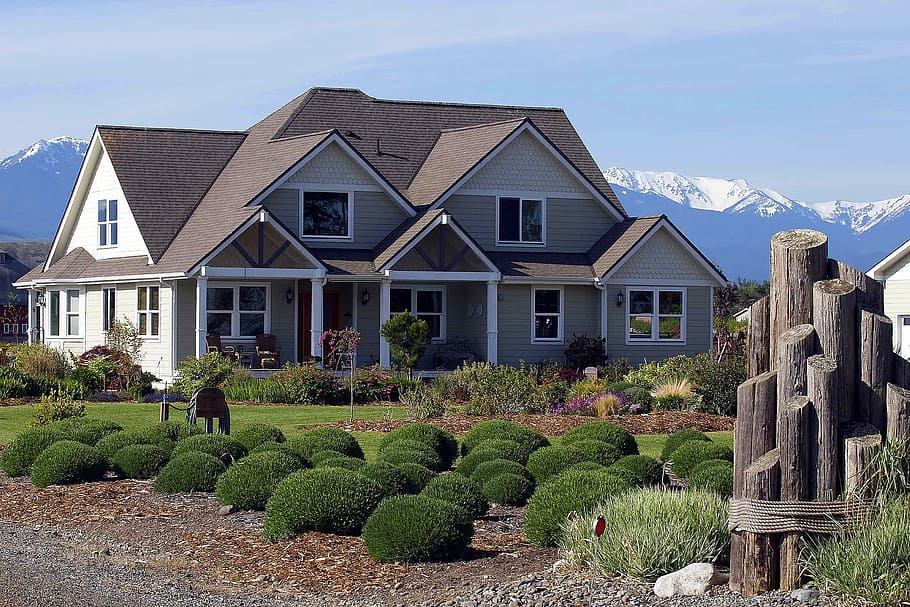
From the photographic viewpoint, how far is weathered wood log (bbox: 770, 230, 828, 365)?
8062 millimetres

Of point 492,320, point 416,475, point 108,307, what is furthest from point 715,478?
point 108,307

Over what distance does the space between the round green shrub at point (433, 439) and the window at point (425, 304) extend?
18.0 metres

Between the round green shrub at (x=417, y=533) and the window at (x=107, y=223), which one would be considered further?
the window at (x=107, y=223)

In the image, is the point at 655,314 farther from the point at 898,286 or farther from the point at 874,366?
the point at 874,366

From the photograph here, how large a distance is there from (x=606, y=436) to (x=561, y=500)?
14.1 ft

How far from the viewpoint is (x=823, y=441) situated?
770cm

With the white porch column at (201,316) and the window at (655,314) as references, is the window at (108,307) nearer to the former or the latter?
the white porch column at (201,316)

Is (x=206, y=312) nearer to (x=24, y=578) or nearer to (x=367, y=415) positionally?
(x=367, y=415)

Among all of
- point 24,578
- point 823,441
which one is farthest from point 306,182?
point 823,441

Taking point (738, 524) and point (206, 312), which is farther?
point (206, 312)

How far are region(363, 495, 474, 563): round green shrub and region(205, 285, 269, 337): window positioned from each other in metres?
21.4

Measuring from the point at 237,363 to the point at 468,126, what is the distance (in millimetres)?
11408

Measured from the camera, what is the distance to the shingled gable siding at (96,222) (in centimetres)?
3259

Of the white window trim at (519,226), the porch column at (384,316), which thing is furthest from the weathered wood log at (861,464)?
the white window trim at (519,226)
